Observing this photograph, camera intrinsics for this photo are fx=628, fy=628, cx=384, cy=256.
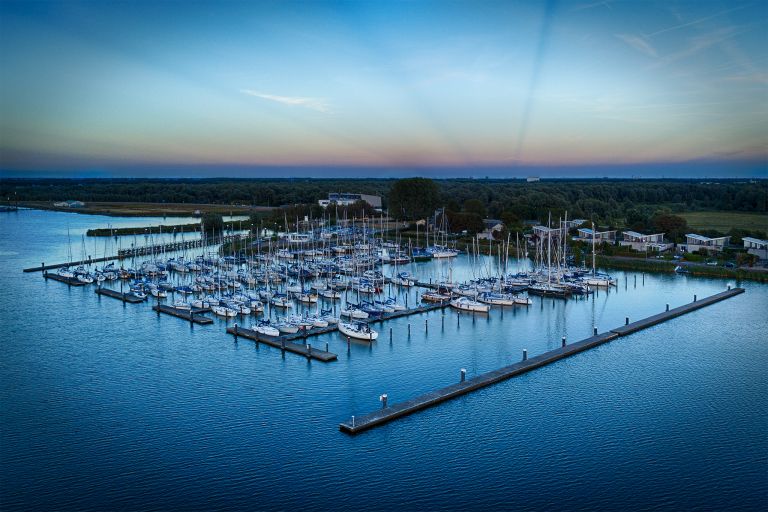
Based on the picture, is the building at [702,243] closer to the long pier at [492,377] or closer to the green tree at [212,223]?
the long pier at [492,377]

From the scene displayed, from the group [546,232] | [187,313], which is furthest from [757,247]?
[187,313]

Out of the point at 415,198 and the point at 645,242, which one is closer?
the point at 645,242

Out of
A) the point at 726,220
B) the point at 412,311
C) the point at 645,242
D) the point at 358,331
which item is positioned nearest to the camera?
the point at 358,331

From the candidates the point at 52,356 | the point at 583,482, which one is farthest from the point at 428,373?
the point at 52,356

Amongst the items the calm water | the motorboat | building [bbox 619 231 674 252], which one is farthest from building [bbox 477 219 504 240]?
the motorboat

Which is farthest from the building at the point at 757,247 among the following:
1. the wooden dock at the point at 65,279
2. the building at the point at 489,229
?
the wooden dock at the point at 65,279

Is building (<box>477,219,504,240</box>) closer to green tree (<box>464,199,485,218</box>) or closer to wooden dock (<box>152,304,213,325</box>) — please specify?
green tree (<box>464,199,485,218</box>)

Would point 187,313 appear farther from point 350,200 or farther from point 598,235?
point 350,200
